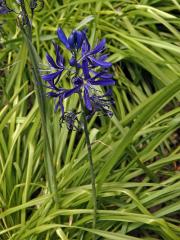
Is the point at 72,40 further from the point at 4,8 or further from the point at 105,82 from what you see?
the point at 4,8

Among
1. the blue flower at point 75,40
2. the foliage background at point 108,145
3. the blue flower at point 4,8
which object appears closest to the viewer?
the blue flower at point 75,40

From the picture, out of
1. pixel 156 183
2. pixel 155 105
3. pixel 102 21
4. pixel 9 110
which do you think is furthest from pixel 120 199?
pixel 102 21

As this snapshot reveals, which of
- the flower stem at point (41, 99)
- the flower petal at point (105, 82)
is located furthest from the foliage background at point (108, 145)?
the flower petal at point (105, 82)

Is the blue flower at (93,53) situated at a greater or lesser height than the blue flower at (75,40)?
lesser

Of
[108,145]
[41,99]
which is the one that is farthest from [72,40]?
[108,145]

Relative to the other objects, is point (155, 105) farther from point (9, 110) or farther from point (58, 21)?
point (58, 21)

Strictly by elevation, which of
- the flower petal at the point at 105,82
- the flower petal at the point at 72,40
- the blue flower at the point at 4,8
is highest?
the blue flower at the point at 4,8

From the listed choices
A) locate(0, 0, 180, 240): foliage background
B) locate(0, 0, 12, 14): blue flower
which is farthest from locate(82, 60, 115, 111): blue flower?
locate(0, 0, 12, 14): blue flower

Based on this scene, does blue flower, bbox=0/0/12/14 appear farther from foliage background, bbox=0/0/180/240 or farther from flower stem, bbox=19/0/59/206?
foliage background, bbox=0/0/180/240

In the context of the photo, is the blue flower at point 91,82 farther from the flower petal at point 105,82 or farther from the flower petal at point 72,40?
the flower petal at point 72,40
